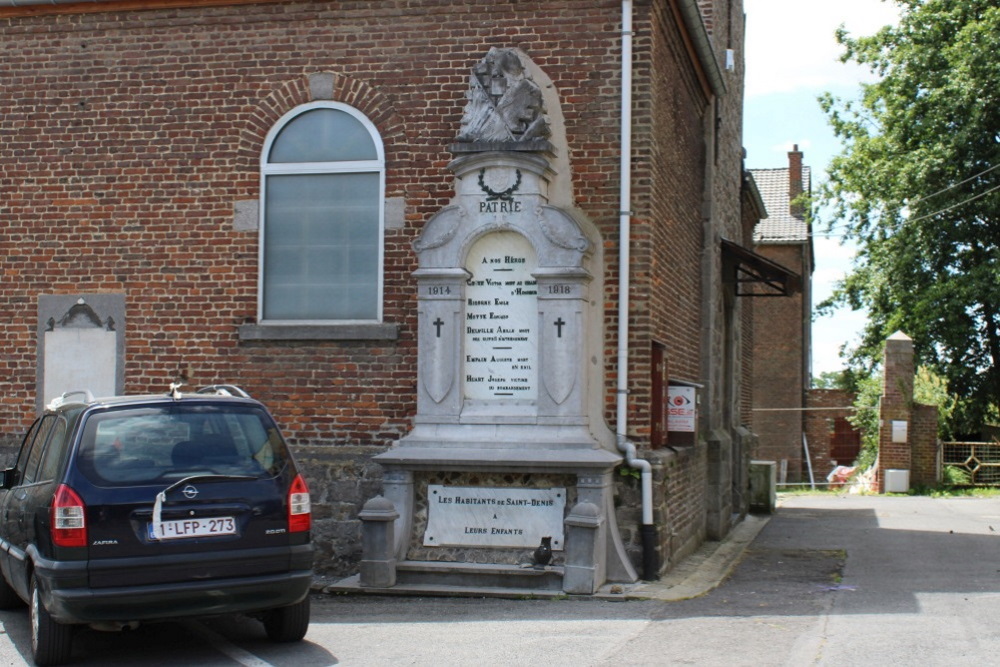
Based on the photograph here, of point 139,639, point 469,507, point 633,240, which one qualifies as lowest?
point 139,639

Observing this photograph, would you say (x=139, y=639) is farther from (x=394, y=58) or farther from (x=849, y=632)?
(x=394, y=58)

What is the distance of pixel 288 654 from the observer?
25.4 feet

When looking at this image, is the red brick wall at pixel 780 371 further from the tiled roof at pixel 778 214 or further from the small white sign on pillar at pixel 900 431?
the small white sign on pillar at pixel 900 431

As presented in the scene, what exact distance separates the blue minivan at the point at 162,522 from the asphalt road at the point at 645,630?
46 centimetres

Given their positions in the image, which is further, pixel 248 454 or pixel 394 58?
pixel 394 58

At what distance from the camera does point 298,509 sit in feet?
25.7

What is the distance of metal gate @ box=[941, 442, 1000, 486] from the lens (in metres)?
27.4

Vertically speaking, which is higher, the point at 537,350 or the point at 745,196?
the point at 745,196

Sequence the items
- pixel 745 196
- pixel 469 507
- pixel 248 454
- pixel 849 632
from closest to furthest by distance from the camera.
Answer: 1. pixel 248 454
2. pixel 849 632
3. pixel 469 507
4. pixel 745 196

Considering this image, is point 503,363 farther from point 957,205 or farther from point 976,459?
point 957,205

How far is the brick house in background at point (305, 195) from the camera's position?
11.4 m

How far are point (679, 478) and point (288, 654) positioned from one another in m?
5.73

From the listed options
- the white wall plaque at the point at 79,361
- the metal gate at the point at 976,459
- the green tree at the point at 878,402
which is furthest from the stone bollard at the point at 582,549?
the green tree at the point at 878,402

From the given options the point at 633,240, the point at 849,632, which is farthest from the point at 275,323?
the point at 849,632
